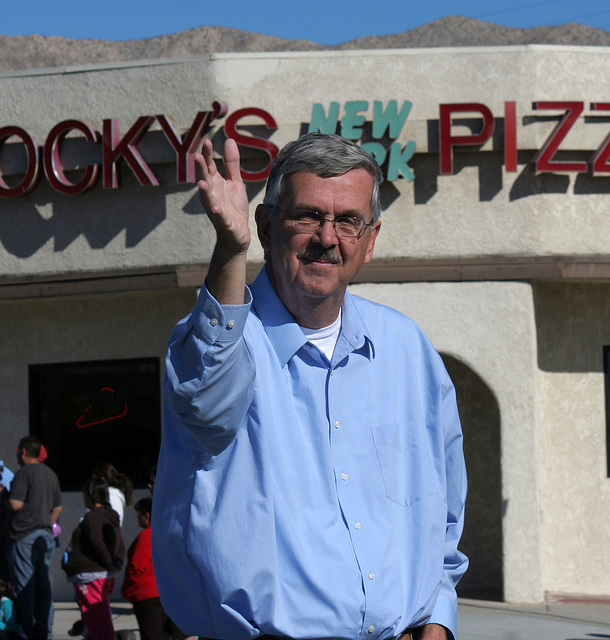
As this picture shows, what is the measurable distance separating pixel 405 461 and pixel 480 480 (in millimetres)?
9442

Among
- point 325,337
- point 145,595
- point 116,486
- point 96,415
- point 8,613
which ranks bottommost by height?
point 8,613

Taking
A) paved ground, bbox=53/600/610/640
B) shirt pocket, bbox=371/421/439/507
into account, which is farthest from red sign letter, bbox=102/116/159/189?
shirt pocket, bbox=371/421/439/507

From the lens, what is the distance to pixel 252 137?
417 inches

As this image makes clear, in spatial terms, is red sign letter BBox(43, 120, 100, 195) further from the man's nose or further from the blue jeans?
the man's nose

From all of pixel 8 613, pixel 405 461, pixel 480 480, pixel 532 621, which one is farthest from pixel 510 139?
pixel 405 461

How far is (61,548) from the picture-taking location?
11.8 metres

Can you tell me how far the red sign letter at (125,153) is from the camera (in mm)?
10688

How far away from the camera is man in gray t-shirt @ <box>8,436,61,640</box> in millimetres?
Answer: 8977

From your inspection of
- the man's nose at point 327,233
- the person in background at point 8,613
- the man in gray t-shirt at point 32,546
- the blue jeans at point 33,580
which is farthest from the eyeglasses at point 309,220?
the blue jeans at point 33,580

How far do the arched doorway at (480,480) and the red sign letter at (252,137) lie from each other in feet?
10.4

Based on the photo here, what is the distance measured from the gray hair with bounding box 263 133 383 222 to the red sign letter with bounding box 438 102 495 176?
26.5 feet

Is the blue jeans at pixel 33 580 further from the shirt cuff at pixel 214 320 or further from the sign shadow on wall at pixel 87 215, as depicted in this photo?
the shirt cuff at pixel 214 320

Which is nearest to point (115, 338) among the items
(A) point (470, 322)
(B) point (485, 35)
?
(A) point (470, 322)

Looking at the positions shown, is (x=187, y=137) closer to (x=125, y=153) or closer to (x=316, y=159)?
(x=125, y=153)
